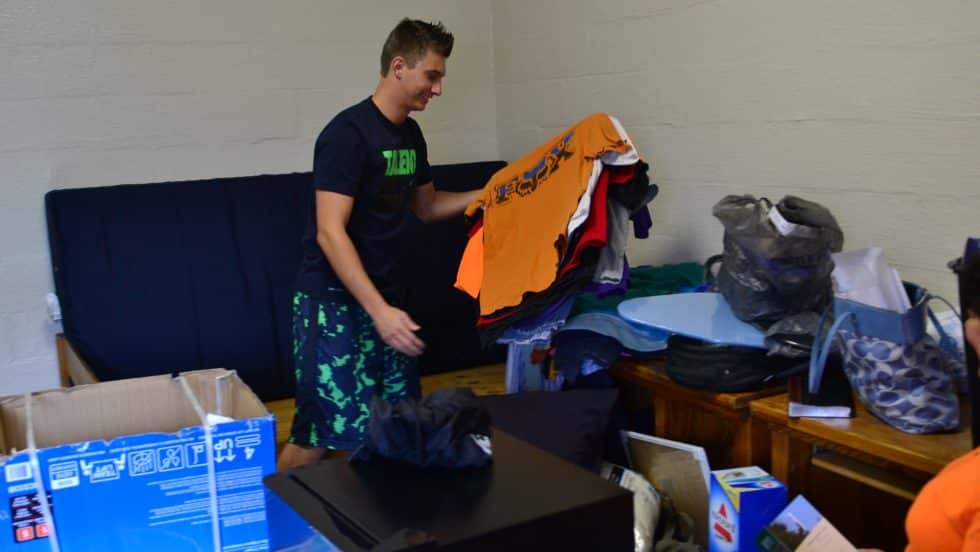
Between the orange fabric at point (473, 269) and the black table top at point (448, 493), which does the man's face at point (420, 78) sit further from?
the black table top at point (448, 493)

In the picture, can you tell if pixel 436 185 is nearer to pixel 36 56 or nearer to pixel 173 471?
pixel 36 56

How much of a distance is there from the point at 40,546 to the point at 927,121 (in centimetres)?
207

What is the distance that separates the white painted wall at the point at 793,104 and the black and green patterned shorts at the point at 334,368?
1.13m

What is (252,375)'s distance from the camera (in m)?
3.24

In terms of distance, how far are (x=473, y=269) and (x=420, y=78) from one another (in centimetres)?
51

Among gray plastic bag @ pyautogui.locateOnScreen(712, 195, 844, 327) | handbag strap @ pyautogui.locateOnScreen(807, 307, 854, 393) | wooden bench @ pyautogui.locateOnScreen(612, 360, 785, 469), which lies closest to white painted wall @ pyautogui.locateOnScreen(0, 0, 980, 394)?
gray plastic bag @ pyautogui.locateOnScreen(712, 195, 844, 327)

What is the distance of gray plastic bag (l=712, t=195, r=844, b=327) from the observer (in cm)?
210

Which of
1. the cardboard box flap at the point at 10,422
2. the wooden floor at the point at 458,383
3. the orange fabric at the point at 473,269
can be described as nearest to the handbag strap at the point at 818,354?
the orange fabric at the point at 473,269

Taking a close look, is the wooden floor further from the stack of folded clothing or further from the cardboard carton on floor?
the cardboard carton on floor

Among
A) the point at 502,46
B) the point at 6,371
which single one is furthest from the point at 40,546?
the point at 502,46

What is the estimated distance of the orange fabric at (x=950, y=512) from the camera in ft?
4.27

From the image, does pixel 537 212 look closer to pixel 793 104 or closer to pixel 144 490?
pixel 793 104

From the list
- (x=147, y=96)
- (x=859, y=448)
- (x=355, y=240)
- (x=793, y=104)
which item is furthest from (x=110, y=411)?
(x=793, y=104)

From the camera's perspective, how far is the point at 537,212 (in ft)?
7.90
